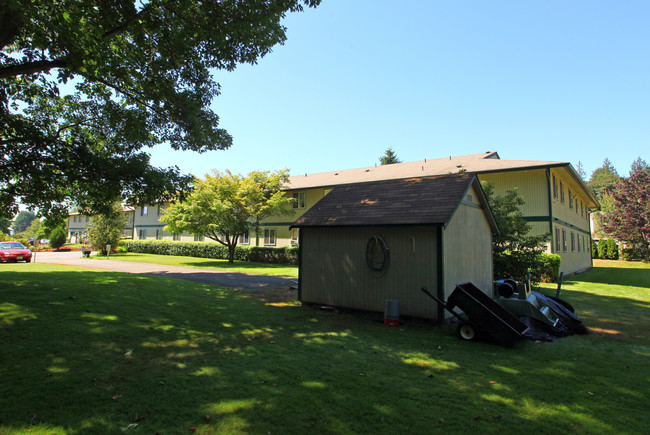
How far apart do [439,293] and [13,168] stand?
39.1 feet

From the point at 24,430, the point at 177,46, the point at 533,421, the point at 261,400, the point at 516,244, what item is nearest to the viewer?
the point at 24,430

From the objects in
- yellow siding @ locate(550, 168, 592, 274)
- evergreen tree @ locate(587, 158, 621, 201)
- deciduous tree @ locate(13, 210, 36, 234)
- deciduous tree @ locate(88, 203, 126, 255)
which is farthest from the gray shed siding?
deciduous tree @ locate(13, 210, 36, 234)

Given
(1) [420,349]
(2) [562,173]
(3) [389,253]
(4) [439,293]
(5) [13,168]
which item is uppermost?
(2) [562,173]

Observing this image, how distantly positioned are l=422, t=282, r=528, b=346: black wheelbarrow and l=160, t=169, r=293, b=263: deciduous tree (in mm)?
21372

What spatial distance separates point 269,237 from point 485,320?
27.8 metres

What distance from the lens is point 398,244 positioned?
28.9ft

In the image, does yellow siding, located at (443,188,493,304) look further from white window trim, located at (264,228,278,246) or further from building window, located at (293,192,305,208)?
white window trim, located at (264,228,278,246)

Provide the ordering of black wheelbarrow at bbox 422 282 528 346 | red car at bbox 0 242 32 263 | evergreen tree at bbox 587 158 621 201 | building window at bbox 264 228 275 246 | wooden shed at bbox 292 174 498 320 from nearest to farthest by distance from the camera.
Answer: black wheelbarrow at bbox 422 282 528 346, wooden shed at bbox 292 174 498 320, red car at bbox 0 242 32 263, building window at bbox 264 228 275 246, evergreen tree at bbox 587 158 621 201

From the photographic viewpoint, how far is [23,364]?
476cm

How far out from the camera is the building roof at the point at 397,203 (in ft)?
28.2

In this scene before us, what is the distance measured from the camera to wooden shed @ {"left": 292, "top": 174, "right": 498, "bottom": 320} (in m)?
8.36

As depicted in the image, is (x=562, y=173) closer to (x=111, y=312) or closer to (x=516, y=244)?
(x=516, y=244)

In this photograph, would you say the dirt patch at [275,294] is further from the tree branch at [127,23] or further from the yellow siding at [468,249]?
the tree branch at [127,23]

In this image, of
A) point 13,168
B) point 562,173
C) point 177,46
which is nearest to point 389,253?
point 177,46
